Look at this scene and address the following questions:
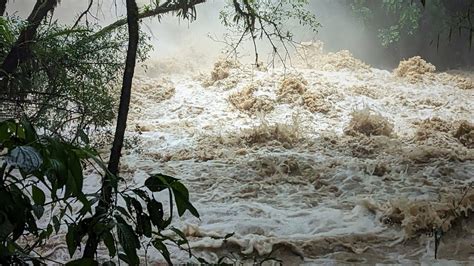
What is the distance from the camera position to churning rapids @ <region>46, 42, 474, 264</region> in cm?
336

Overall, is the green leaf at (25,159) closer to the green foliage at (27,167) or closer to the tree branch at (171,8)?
the green foliage at (27,167)

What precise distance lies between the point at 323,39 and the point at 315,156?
5.57 metres

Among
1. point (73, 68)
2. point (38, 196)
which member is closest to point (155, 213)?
point (38, 196)

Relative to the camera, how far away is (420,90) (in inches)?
315

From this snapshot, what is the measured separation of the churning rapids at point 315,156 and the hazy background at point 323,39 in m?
0.89

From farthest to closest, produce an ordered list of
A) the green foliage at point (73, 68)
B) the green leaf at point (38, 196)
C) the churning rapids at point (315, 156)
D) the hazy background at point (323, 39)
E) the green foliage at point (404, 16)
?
the hazy background at point (323, 39), the green foliage at point (404, 16), the churning rapids at point (315, 156), the green foliage at point (73, 68), the green leaf at point (38, 196)

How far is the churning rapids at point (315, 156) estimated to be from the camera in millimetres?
3363

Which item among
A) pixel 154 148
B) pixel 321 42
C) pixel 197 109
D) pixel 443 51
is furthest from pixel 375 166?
pixel 443 51

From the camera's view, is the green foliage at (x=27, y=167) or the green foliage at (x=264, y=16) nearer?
the green foliage at (x=27, y=167)

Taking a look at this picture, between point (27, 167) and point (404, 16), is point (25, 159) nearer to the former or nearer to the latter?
point (27, 167)

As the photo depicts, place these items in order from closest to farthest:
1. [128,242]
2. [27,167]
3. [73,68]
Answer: [27,167] < [128,242] < [73,68]

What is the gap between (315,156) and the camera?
545 cm

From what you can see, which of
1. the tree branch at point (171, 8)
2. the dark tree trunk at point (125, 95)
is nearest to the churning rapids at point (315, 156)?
the dark tree trunk at point (125, 95)

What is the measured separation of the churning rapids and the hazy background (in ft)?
2.93
